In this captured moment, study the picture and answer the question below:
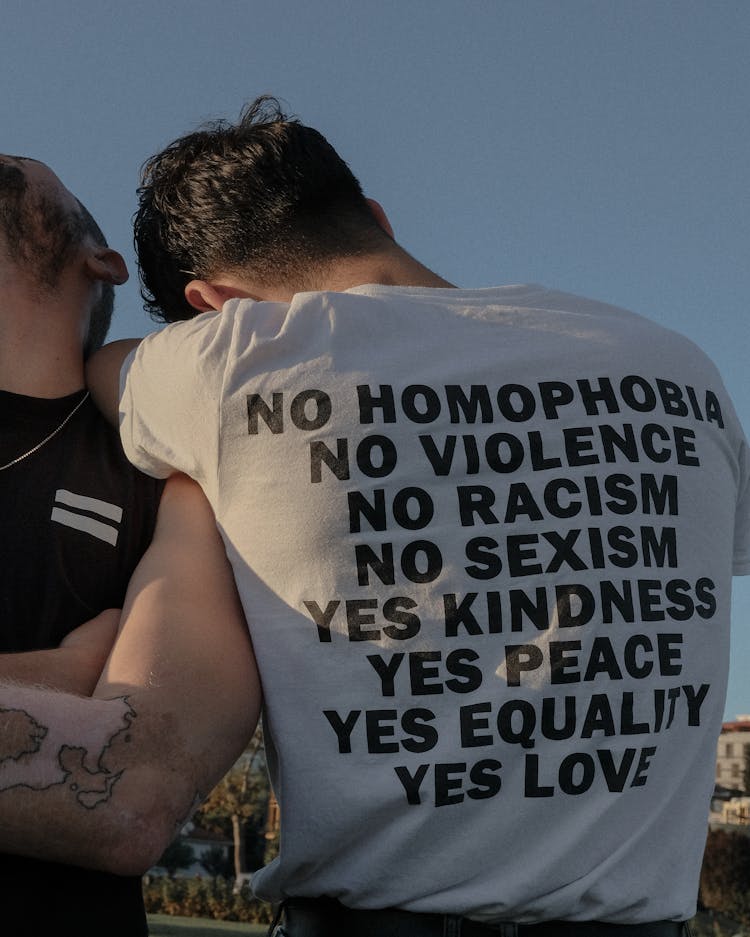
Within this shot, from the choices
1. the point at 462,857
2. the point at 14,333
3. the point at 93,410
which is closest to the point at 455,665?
the point at 462,857

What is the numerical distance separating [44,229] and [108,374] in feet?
1.45

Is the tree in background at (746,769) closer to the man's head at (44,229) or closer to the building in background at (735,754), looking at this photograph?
the building in background at (735,754)

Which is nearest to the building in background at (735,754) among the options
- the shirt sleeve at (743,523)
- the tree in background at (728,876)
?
the tree in background at (728,876)

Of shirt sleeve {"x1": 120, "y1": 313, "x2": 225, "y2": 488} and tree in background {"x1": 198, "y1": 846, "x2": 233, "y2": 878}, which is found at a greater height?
shirt sleeve {"x1": 120, "y1": 313, "x2": 225, "y2": 488}

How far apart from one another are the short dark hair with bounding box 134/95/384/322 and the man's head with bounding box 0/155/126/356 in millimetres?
183

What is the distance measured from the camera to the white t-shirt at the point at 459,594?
5.97 feet

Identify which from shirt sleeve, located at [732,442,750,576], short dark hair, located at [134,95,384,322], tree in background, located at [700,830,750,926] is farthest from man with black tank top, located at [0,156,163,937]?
tree in background, located at [700,830,750,926]

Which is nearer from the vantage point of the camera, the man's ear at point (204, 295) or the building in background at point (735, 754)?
the man's ear at point (204, 295)

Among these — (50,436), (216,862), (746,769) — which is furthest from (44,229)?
(746,769)

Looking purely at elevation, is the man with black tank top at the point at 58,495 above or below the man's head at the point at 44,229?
below

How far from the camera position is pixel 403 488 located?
1927mm

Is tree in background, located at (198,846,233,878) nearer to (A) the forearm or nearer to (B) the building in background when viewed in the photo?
(B) the building in background

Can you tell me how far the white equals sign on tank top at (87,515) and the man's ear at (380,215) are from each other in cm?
102

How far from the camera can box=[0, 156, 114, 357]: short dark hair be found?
101 inches
